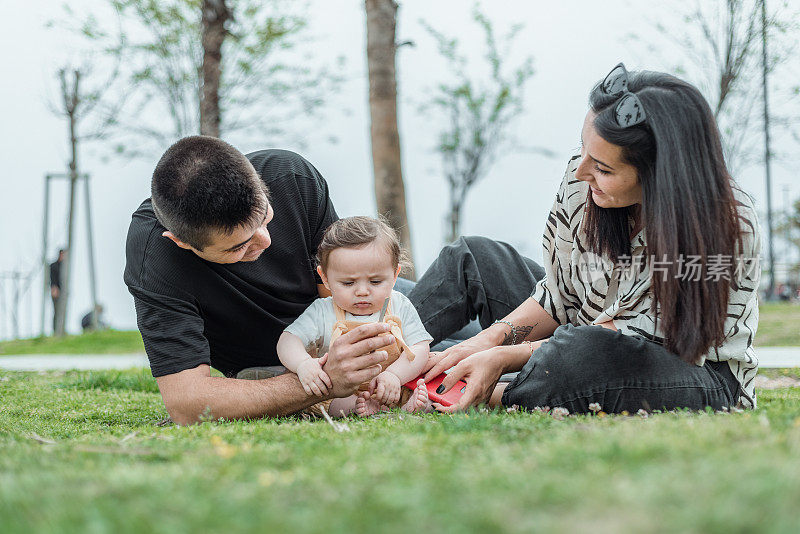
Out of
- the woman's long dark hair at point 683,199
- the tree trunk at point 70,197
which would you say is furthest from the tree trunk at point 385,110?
the tree trunk at point 70,197

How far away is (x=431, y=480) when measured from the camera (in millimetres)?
1295

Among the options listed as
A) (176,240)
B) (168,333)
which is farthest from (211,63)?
(168,333)

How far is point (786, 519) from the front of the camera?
1000mm

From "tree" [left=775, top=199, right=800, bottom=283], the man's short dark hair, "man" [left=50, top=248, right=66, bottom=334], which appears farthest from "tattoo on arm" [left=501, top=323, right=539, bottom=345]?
"tree" [left=775, top=199, right=800, bottom=283]

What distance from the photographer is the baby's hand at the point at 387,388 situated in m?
2.94

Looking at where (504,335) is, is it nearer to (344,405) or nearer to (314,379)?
(344,405)

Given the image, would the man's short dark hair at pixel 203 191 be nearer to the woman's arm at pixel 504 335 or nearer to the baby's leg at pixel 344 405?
the baby's leg at pixel 344 405

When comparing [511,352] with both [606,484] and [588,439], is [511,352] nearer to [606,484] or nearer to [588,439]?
[588,439]

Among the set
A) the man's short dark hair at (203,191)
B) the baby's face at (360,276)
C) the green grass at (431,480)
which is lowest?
the green grass at (431,480)

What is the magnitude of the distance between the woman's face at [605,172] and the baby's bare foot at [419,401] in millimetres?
1002

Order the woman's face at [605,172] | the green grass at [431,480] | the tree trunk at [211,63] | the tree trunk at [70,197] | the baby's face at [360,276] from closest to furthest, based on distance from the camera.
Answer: the green grass at [431,480] → the woman's face at [605,172] → the baby's face at [360,276] → the tree trunk at [211,63] → the tree trunk at [70,197]

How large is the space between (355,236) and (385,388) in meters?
0.66

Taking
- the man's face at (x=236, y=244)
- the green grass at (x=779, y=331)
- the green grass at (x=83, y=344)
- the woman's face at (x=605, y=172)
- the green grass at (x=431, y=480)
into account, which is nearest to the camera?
the green grass at (x=431, y=480)

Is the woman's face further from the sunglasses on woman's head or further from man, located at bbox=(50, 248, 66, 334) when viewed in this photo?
man, located at bbox=(50, 248, 66, 334)
